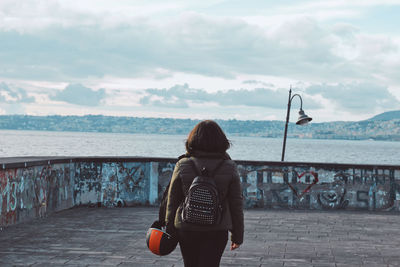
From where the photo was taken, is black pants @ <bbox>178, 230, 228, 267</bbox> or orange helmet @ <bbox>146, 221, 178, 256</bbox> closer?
black pants @ <bbox>178, 230, 228, 267</bbox>

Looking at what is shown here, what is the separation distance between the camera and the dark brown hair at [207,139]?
4.04 metres

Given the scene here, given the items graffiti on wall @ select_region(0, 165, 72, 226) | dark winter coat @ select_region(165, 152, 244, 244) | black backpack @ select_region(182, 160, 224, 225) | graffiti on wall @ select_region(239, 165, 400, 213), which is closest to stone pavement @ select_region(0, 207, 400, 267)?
graffiti on wall @ select_region(0, 165, 72, 226)

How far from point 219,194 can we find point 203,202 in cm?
15

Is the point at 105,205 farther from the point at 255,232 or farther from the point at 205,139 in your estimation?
the point at 205,139

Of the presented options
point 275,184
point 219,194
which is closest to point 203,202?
point 219,194

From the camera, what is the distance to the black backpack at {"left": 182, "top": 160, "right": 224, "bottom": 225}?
12.9 ft

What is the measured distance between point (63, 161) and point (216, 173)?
9413 mm

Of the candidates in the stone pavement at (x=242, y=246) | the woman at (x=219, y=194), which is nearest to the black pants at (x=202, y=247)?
the woman at (x=219, y=194)

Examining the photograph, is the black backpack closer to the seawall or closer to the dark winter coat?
the dark winter coat

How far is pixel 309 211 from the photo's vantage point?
14.0m

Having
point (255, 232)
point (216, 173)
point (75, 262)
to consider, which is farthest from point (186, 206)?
point (255, 232)

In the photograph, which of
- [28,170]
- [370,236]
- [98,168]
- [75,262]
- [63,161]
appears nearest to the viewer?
[75,262]

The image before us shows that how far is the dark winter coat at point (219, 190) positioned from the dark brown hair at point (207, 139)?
43mm

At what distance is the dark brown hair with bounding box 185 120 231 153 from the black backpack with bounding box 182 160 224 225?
18cm
